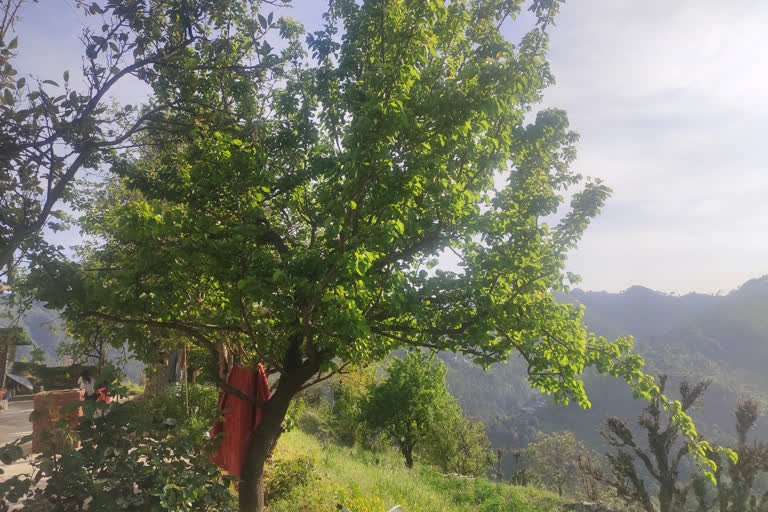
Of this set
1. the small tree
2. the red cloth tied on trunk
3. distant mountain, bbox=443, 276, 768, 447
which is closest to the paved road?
the red cloth tied on trunk

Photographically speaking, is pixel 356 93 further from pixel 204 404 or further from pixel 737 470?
pixel 737 470

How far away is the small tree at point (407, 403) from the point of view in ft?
86.4

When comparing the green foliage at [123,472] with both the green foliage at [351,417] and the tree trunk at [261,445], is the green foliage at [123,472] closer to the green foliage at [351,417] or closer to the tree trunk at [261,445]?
the tree trunk at [261,445]

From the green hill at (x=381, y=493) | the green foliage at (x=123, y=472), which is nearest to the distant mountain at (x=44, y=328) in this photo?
the green foliage at (x=123, y=472)

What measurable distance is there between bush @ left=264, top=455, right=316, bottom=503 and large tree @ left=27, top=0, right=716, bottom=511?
7.86 ft

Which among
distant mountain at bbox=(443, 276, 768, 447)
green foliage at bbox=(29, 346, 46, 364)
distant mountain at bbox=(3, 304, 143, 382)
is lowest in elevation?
distant mountain at bbox=(443, 276, 768, 447)

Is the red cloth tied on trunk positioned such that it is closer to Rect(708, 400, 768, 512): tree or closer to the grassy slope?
the grassy slope

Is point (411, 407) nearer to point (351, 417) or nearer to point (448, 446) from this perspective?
point (448, 446)

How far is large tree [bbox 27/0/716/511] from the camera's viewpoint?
466 centimetres

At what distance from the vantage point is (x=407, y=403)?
2638 cm

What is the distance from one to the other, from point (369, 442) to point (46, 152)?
1223 inches

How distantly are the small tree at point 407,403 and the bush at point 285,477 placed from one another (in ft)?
53.9

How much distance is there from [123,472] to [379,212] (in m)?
3.30

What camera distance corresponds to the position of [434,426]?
27.9m
